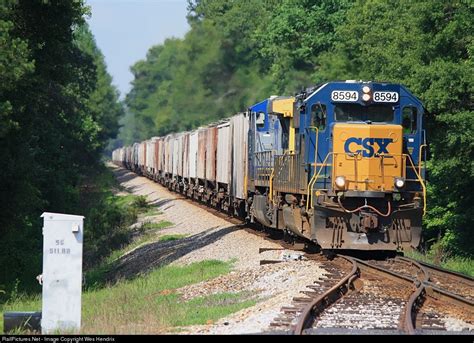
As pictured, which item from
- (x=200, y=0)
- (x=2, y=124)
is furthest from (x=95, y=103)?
(x=2, y=124)

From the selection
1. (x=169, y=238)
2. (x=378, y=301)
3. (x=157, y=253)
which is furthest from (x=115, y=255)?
(x=378, y=301)

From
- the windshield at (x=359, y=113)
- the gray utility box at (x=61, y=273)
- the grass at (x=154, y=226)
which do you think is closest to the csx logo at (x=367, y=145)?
the windshield at (x=359, y=113)

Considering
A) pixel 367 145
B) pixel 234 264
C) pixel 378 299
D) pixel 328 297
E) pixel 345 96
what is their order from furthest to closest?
pixel 234 264, pixel 345 96, pixel 367 145, pixel 378 299, pixel 328 297

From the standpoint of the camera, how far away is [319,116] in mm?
17547

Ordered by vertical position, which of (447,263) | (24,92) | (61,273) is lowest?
(447,263)

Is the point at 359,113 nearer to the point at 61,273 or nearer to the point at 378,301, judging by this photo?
the point at 378,301

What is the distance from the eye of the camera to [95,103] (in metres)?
88.4

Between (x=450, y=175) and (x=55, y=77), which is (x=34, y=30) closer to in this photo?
(x=55, y=77)

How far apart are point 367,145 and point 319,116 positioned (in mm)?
1127

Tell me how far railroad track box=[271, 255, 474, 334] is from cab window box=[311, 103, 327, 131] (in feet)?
9.11

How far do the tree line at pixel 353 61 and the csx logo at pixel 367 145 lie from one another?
733 centimetres

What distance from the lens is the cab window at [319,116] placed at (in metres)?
17.5

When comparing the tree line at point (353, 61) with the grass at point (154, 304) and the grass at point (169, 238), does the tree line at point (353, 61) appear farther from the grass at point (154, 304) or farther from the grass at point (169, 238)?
the grass at point (154, 304)
